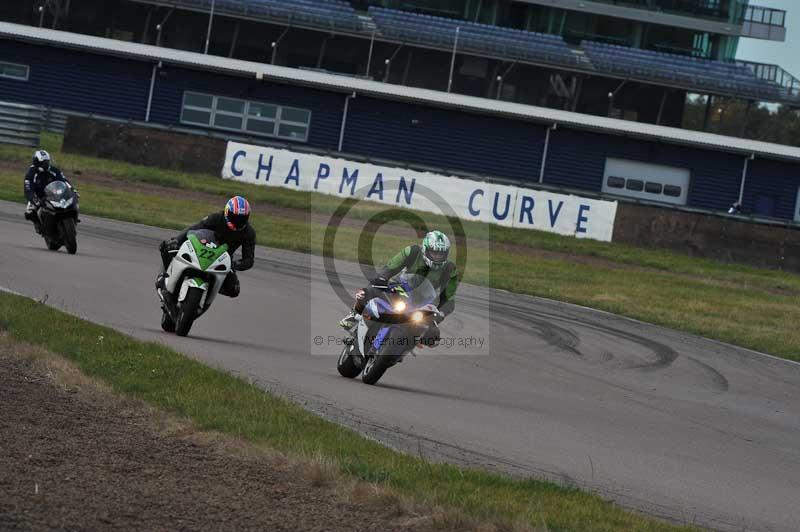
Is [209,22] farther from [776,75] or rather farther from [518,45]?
[776,75]

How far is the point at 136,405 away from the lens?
29.8 ft

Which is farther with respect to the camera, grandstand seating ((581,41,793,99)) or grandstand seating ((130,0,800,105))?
grandstand seating ((581,41,793,99))

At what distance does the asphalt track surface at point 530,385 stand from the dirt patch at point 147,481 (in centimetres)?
157

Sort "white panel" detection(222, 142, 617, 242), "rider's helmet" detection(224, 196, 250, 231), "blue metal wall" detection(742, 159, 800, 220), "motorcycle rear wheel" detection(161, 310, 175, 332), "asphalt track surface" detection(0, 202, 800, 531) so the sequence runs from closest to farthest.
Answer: "asphalt track surface" detection(0, 202, 800, 531), "rider's helmet" detection(224, 196, 250, 231), "motorcycle rear wheel" detection(161, 310, 175, 332), "white panel" detection(222, 142, 617, 242), "blue metal wall" detection(742, 159, 800, 220)

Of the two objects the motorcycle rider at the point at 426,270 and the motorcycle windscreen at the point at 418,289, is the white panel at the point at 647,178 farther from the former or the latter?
the motorcycle windscreen at the point at 418,289

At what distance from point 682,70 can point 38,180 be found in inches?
1518

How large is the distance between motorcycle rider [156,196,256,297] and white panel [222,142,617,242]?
20.1m

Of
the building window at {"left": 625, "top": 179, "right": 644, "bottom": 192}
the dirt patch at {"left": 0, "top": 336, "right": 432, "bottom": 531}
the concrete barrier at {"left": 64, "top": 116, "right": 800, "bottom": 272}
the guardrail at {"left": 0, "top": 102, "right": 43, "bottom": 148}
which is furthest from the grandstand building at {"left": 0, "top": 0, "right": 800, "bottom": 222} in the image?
the dirt patch at {"left": 0, "top": 336, "right": 432, "bottom": 531}

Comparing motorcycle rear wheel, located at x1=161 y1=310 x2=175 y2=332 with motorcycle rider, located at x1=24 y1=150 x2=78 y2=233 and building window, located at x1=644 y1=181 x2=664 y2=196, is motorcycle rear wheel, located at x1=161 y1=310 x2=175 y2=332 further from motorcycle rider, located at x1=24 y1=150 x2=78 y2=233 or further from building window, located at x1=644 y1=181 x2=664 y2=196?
building window, located at x1=644 y1=181 x2=664 y2=196

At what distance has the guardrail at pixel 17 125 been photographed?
120ft

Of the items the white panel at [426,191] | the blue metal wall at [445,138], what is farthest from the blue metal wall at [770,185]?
the white panel at [426,191]

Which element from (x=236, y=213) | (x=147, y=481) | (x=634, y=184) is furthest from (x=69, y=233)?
(x=634, y=184)

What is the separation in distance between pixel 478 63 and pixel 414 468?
1713 inches

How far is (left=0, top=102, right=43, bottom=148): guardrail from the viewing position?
3659 cm
